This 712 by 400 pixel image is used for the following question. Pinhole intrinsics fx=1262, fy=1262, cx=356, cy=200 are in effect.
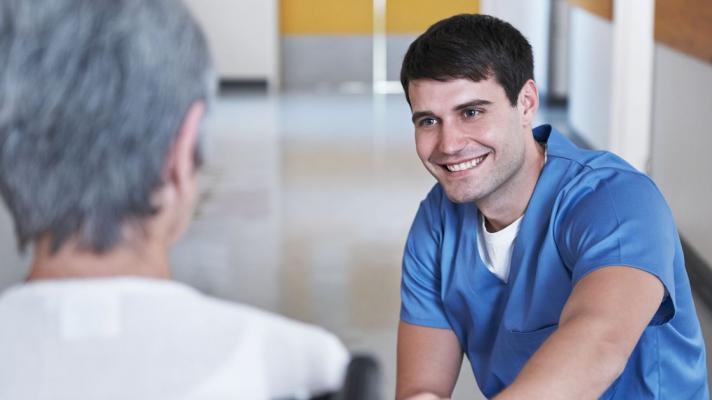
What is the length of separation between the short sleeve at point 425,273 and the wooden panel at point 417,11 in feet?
35.1

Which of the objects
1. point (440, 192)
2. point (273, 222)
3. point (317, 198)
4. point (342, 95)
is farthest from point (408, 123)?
point (440, 192)

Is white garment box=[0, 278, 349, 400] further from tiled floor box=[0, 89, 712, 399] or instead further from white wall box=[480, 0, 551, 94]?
white wall box=[480, 0, 551, 94]

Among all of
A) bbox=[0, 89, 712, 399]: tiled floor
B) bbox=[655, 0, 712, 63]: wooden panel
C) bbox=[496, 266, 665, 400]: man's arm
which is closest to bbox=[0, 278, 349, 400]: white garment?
bbox=[496, 266, 665, 400]: man's arm

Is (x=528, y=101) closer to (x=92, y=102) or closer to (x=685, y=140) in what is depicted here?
(x=92, y=102)

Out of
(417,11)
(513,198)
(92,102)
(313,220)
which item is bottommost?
(313,220)

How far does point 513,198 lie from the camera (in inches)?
81.0

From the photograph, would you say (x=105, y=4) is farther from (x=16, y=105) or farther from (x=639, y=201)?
(x=639, y=201)

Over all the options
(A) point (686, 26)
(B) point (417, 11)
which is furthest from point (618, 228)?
(B) point (417, 11)

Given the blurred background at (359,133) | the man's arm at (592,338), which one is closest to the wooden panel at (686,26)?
the blurred background at (359,133)

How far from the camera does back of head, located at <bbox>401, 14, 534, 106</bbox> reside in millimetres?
1984

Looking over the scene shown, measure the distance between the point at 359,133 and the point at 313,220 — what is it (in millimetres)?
3122

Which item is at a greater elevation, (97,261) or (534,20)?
(97,261)

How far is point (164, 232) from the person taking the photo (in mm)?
970

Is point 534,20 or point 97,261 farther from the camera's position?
point 534,20
